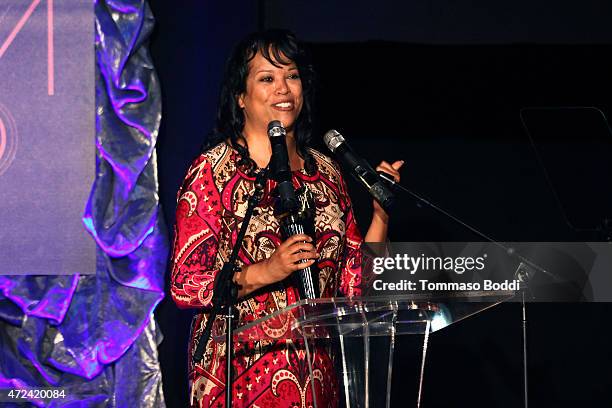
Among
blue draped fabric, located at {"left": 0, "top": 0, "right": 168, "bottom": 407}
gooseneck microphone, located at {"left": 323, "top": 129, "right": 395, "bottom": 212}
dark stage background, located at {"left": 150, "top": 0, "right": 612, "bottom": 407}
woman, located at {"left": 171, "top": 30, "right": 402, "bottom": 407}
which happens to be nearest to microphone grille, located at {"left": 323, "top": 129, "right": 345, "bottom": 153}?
gooseneck microphone, located at {"left": 323, "top": 129, "right": 395, "bottom": 212}

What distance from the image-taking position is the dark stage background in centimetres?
348

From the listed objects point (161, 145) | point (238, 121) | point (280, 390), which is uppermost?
point (161, 145)

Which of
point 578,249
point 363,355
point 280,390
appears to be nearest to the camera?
point 363,355

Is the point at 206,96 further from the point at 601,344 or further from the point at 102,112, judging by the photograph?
the point at 601,344

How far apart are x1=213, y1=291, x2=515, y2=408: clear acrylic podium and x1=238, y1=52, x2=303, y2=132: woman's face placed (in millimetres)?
705

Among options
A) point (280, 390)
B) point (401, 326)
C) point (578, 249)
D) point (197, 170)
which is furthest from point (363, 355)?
point (578, 249)

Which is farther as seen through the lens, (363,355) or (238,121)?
(238,121)

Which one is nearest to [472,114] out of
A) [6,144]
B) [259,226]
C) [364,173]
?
[259,226]

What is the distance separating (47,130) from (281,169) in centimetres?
192

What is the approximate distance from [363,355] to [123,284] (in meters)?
1.90

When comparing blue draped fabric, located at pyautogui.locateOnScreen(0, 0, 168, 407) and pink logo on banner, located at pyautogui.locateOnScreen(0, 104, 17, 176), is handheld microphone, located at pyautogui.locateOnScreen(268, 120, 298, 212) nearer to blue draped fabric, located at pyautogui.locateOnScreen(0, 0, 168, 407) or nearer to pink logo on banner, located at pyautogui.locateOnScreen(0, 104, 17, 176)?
blue draped fabric, located at pyautogui.locateOnScreen(0, 0, 168, 407)

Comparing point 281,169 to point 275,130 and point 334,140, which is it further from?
point 334,140

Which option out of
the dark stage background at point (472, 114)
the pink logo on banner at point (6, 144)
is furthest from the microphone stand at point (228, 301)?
the pink logo on banner at point (6, 144)

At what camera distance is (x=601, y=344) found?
350 centimetres
